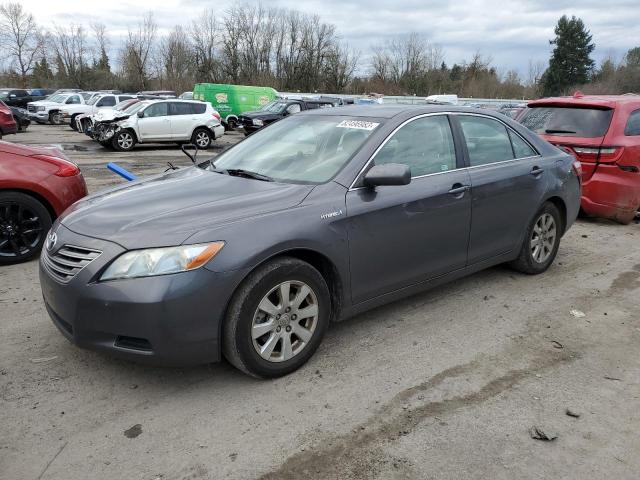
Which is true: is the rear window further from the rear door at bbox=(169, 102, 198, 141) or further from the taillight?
the rear door at bbox=(169, 102, 198, 141)

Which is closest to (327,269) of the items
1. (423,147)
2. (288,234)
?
(288,234)

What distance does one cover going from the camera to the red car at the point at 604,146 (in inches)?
263

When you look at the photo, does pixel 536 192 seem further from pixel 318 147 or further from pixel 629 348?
pixel 318 147

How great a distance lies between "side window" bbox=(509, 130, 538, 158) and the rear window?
261 centimetres

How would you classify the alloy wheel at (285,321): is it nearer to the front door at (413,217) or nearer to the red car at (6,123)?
the front door at (413,217)

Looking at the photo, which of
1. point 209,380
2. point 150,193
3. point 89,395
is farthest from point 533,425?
point 150,193

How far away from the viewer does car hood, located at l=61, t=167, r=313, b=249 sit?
112 inches

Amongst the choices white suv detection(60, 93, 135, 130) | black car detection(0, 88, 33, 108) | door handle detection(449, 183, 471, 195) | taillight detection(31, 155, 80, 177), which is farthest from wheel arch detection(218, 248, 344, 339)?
black car detection(0, 88, 33, 108)

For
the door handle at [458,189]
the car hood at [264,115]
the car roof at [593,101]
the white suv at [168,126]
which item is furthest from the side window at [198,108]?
the door handle at [458,189]

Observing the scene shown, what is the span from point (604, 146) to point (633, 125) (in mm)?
630

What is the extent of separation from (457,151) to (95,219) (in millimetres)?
2699

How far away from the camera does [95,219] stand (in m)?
3.13

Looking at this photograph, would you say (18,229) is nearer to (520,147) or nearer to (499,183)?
(499,183)

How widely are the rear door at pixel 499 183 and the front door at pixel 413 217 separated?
0.16m
